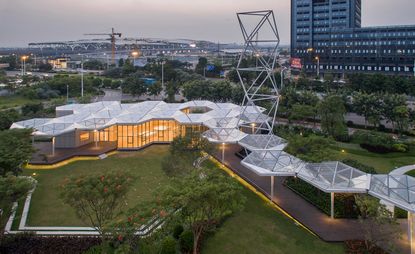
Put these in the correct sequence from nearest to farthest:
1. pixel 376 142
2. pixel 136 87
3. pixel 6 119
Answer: pixel 376 142, pixel 6 119, pixel 136 87

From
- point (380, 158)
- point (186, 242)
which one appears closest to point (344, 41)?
point (380, 158)

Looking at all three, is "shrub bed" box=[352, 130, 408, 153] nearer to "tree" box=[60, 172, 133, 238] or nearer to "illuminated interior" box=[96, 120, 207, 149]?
"illuminated interior" box=[96, 120, 207, 149]

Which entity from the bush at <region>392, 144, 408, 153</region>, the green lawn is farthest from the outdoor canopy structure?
the bush at <region>392, 144, 408, 153</region>

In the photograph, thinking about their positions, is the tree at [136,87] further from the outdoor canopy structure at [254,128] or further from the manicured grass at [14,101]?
the outdoor canopy structure at [254,128]

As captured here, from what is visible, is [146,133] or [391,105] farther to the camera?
[391,105]

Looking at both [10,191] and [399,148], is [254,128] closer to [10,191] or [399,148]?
[399,148]

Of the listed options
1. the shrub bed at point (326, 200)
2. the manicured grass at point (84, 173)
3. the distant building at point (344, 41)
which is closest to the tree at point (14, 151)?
the manicured grass at point (84, 173)
